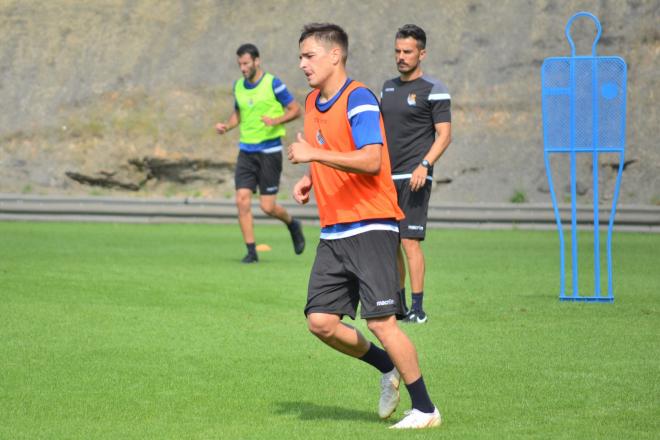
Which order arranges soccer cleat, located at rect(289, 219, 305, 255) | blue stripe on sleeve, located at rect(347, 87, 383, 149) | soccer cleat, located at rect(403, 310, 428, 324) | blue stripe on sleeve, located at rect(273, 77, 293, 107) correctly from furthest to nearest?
soccer cleat, located at rect(289, 219, 305, 255) < blue stripe on sleeve, located at rect(273, 77, 293, 107) < soccer cleat, located at rect(403, 310, 428, 324) < blue stripe on sleeve, located at rect(347, 87, 383, 149)

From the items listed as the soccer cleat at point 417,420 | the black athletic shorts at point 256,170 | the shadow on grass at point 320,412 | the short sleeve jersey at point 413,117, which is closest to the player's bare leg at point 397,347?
the soccer cleat at point 417,420

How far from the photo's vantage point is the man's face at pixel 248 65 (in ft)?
48.9

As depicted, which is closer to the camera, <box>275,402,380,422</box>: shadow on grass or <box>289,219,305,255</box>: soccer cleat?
<box>275,402,380,422</box>: shadow on grass

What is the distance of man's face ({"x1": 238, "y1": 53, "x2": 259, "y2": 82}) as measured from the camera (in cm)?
1490

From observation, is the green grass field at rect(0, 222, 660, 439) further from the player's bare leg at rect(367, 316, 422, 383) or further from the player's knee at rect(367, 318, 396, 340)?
the player's knee at rect(367, 318, 396, 340)

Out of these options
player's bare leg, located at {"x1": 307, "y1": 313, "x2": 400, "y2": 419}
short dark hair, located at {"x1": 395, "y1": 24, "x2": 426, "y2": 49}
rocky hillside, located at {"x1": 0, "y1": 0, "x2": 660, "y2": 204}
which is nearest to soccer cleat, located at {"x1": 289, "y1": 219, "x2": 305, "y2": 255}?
short dark hair, located at {"x1": 395, "y1": 24, "x2": 426, "y2": 49}

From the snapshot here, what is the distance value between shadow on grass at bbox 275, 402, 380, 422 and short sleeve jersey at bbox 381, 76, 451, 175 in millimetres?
3636

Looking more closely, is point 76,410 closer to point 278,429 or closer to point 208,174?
point 278,429

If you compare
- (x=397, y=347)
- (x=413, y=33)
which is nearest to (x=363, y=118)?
(x=397, y=347)

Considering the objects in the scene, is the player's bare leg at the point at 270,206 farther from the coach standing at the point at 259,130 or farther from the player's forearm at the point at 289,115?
the player's forearm at the point at 289,115

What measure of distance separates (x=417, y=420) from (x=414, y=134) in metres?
4.36

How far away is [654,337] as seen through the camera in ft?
29.5

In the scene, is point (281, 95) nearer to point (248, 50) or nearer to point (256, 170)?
point (248, 50)

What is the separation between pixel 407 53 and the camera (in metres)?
9.83
